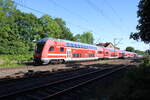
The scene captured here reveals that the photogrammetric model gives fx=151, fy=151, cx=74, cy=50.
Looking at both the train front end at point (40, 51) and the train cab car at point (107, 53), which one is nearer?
the train front end at point (40, 51)

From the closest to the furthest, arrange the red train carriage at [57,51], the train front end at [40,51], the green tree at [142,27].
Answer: the green tree at [142,27], the train front end at [40,51], the red train carriage at [57,51]

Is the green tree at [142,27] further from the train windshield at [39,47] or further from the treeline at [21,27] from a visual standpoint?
the treeline at [21,27]

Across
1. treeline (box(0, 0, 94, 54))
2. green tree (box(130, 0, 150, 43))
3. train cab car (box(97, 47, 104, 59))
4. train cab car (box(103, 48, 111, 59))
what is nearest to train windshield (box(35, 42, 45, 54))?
green tree (box(130, 0, 150, 43))

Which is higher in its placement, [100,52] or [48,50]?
[100,52]

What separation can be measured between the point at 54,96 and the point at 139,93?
3.76 meters

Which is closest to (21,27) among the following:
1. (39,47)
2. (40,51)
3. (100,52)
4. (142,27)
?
(100,52)

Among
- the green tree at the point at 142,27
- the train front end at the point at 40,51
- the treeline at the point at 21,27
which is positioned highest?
the treeline at the point at 21,27

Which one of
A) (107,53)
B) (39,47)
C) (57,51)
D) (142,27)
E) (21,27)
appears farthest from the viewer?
(21,27)

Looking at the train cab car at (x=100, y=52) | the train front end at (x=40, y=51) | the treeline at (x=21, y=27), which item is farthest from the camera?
the treeline at (x=21, y=27)

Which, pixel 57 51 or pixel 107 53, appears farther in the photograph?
pixel 107 53

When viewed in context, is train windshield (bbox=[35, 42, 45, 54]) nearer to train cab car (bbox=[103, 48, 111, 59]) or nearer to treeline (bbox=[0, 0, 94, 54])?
treeline (bbox=[0, 0, 94, 54])

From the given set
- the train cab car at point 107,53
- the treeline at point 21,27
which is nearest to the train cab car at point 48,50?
the treeline at point 21,27

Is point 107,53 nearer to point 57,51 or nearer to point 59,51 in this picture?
point 59,51

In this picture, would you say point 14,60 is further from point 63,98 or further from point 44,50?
point 63,98
